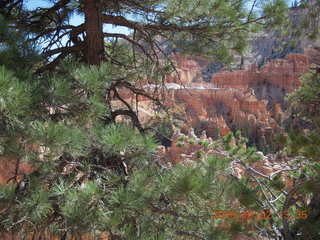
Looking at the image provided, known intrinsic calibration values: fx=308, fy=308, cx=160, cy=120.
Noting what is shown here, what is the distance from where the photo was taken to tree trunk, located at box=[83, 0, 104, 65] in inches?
70.2

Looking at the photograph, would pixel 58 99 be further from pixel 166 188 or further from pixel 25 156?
pixel 166 188

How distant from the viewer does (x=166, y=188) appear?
1218mm

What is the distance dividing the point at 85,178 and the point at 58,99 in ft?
1.26

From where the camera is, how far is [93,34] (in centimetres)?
182

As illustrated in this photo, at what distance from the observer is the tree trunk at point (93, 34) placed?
5.85ft
